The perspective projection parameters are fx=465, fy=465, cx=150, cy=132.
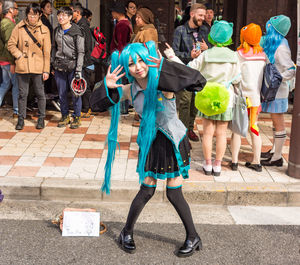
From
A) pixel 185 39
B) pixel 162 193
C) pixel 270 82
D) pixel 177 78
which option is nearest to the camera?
pixel 177 78

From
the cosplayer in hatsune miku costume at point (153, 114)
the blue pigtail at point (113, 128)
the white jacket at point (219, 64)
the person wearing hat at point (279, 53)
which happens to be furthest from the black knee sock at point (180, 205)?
the person wearing hat at point (279, 53)

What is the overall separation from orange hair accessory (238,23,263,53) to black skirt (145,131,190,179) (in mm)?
2075

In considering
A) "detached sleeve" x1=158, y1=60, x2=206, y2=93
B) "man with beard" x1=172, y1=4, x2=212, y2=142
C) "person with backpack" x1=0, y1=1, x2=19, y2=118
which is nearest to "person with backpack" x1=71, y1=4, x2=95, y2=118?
"person with backpack" x1=0, y1=1, x2=19, y2=118

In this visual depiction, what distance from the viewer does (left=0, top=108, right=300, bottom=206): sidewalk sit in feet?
16.1

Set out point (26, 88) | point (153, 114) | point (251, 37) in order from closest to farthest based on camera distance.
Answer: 1. point (153, 114)
2. point (251, 37)
3. point (26, 88)

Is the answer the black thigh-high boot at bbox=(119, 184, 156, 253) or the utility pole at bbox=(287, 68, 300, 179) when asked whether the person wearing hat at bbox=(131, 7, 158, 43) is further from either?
the black thigh-high boot at bbox=(119, 184, 156, 253)

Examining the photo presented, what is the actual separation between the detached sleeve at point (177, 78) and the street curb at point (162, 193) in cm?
188

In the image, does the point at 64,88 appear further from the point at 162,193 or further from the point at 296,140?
the point at 296,140

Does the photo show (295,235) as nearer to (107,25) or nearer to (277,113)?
(277,113)

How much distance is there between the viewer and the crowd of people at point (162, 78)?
11.2 ft

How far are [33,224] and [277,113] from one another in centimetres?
325

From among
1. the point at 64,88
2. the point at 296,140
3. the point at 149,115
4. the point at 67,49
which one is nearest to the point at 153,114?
the point at 149,115

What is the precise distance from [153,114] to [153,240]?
121 cm

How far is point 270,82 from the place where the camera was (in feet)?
17.5
